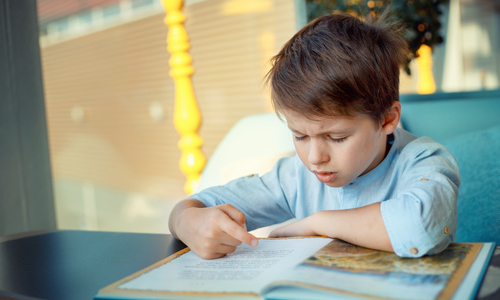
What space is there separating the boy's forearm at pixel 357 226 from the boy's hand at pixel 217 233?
0.41 feet

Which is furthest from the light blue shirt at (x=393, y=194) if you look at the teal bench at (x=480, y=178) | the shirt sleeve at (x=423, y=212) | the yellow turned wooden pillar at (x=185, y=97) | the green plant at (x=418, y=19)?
the green plant at (x=418, y=19)

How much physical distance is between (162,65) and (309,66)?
3.63 meters

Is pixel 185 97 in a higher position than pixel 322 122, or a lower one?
higher

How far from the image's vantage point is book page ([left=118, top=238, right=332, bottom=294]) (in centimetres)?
61

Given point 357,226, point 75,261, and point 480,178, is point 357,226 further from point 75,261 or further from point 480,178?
point 480,178

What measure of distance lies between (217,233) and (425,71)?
1.70 meters

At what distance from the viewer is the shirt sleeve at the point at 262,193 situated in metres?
1.09

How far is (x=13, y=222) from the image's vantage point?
1.81 metres

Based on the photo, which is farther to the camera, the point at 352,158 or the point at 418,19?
the point at 418,19

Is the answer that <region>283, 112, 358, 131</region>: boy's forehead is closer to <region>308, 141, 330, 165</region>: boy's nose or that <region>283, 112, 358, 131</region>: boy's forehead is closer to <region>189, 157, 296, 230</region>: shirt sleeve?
<region>308, 141, 330, 165</region>: boy's nose

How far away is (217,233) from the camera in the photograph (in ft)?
2.53

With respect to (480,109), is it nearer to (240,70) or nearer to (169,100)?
(240,70)

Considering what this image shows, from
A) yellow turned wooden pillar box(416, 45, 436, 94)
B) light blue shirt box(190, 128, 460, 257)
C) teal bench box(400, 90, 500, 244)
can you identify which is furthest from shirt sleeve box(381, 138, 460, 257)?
yellow turned wooden pillar box(416, 45, 436, 94)

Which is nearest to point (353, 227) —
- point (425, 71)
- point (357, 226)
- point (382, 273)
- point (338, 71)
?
point (357, 226)
